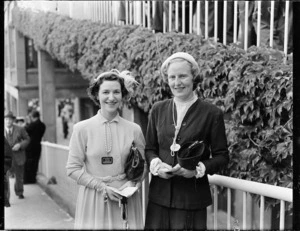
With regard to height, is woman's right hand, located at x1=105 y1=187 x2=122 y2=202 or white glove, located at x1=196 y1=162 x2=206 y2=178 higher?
white glove, located at x1=196 y1=162 x2=206 y2=178

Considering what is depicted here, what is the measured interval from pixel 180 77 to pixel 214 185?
1010 millimetres

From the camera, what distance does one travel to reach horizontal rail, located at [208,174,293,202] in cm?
275

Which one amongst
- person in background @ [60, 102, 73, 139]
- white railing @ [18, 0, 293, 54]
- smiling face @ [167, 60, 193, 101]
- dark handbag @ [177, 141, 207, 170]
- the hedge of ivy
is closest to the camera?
dark handbag @ [177, 141, 207, 170]

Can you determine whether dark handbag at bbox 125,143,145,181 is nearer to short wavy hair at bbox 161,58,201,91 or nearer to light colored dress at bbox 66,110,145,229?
light colored dress at bbox 66,110,145,229

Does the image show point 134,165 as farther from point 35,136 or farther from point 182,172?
point 35,136

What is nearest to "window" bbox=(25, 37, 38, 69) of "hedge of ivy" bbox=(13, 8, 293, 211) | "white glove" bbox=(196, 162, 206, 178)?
"hedge of ivy" bbox=(13, 8, 293, 211)

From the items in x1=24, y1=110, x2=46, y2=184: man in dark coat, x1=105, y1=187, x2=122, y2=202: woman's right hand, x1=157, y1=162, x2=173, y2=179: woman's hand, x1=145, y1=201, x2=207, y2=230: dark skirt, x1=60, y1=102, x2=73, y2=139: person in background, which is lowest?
x1=60, y1=102, x2=73, y2=139: person in background

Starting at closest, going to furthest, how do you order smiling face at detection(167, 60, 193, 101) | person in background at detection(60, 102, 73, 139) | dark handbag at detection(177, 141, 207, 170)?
dark handbag at detection(177, 141, 207, 170), smiling face at detection(167, 60, 193, 101), person in background at detection(60, 102, 73, 139)

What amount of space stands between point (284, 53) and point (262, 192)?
131 centimetres

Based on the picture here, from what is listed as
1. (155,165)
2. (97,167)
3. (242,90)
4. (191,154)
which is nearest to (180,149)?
(191,154)

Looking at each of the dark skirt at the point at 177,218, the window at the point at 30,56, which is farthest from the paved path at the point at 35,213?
the window at the point at 30,56

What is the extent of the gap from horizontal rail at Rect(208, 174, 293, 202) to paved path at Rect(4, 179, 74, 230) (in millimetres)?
3153

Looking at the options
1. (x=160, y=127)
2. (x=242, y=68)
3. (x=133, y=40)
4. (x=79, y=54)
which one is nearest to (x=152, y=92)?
(x=133, y=40)

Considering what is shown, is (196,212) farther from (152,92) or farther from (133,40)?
(133,40)
